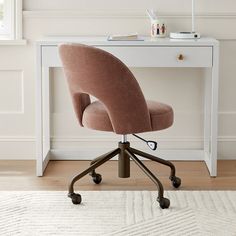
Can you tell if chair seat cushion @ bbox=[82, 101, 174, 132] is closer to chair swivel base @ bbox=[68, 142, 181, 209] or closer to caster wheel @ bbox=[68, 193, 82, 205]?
chair swivel base @ bbox=[68, 142, 181, 209]

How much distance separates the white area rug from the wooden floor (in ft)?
0.48

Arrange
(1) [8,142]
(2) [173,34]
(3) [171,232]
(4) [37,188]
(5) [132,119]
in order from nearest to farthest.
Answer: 1. (3) [171,232]
2. (5) [132,119]
3. (4) [37,188]
4. (2) [173,34]
5. (1) [8,142]

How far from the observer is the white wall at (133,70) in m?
4.18

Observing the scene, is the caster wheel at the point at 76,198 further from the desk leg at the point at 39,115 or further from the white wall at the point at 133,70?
the white wall at the point at 133,70

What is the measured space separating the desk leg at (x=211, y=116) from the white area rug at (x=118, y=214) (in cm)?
39

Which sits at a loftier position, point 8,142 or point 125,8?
point 125,8

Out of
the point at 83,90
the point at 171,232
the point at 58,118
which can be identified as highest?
the point at 83,90

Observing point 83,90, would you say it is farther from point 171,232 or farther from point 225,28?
point 225,28

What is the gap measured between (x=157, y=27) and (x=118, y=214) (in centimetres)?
135

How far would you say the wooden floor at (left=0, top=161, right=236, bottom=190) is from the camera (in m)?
3.69

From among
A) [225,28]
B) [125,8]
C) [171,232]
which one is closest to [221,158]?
[225,28]

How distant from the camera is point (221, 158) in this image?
4.34 metres

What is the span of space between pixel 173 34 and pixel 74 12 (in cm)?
67

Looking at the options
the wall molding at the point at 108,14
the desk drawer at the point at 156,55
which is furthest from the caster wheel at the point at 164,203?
the wall molding at the point at 108,14
